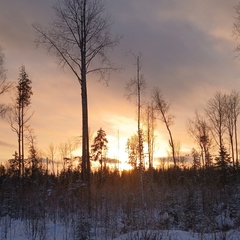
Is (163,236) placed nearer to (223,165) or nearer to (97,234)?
(97,234)

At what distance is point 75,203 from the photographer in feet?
54.3

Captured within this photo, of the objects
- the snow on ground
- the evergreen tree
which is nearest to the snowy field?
the snow on ground

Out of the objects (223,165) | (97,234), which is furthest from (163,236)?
(223,165)

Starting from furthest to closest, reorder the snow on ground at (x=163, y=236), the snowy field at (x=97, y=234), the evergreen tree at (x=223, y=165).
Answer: the evergreen tree at (x=223, y=165) < the snowy field at (x=97, y=234) < the snow on ground at (x=163, y=236)

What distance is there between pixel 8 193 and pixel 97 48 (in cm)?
823

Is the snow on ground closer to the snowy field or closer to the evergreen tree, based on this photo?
→ the snowy field

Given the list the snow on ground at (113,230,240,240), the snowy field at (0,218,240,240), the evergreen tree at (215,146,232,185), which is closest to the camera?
the snow on ground at (113,230,240,240)

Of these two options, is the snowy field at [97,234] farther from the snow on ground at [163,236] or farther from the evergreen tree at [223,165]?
the evergreen tree at [223,165]

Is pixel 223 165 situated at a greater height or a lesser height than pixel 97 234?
greater

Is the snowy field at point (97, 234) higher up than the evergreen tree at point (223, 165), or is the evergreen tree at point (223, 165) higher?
the evergreen tree at point (223, 165)

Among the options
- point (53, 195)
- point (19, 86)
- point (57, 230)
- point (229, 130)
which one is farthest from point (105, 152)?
point (57, 230)

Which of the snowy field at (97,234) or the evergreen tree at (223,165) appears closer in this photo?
the snowy field at (97,234)

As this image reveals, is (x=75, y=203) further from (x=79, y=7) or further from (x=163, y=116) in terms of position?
(x=163, y=116)

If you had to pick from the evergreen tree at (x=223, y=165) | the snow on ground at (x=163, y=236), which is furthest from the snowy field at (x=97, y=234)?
the evergreen tree at (x=223, y=165)
